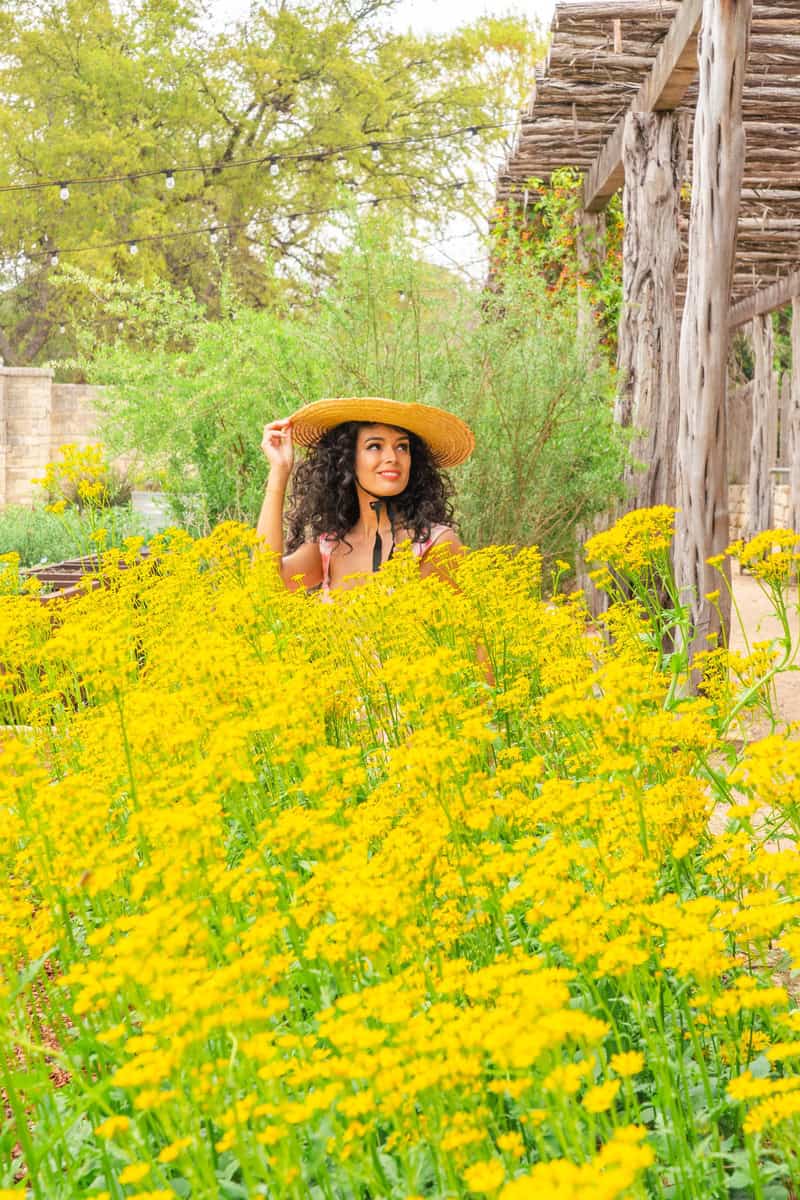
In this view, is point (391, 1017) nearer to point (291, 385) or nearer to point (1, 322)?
point (291, 385)

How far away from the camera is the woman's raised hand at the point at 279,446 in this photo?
3723 mm

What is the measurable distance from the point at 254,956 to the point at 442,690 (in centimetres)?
62

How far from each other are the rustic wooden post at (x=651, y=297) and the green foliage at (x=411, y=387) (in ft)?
0.64

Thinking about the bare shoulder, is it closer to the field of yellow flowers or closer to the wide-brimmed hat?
the wide-brimmed hat

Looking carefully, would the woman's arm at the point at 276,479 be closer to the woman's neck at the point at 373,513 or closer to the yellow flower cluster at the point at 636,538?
the woman's neck at the point at 373,513

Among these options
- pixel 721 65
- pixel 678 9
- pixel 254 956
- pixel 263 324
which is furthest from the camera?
pixel 263 324

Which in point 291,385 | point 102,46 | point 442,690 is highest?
point 102,46

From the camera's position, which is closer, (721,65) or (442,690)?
(442,690)

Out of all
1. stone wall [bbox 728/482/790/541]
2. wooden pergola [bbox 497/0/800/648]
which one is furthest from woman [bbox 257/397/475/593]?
stone wall [bbox 728/482/790/541]

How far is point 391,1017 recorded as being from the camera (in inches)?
40.0

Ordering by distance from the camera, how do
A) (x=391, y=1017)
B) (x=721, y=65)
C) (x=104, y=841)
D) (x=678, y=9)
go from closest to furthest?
(x=391, y=1017)
(x=104, y=841)
(x=721, y=65)
(x=678, y=9)

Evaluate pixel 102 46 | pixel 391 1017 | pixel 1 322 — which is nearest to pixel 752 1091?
pixel 391 1017

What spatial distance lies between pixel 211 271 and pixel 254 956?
22.6 m

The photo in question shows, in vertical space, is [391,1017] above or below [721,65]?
below
